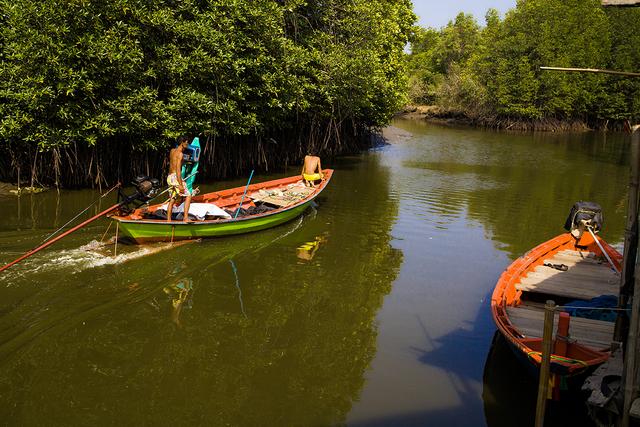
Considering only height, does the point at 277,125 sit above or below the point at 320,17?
below

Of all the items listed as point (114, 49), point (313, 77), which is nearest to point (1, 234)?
point (114, 49)

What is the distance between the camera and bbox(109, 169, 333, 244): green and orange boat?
31.6 ft

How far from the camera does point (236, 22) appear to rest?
14.1 meters

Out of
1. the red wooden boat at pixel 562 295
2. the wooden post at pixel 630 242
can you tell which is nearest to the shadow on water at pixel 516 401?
the red wooden boat at pixel 562 295

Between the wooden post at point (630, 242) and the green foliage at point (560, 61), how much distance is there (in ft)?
125

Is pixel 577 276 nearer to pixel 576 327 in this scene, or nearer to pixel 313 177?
pixel 576 327

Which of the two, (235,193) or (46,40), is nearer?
(46,40)

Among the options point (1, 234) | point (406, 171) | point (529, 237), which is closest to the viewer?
point (1, 234)

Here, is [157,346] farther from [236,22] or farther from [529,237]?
[236,22]

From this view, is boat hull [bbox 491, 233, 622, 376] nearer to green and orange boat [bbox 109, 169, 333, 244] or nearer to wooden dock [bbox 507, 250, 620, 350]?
wooden dock [bbox 507, 250, 620, 350]

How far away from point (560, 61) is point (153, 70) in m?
36.3

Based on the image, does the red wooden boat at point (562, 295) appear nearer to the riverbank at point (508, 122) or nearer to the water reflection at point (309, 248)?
the water reflection at point (309, 248)

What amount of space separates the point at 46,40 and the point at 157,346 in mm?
8124

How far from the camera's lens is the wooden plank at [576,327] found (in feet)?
18.7
